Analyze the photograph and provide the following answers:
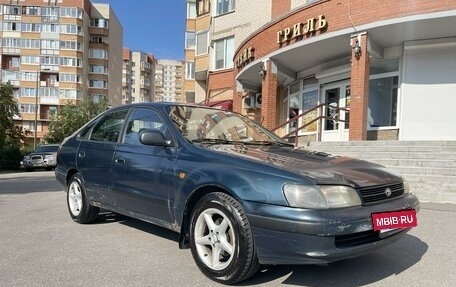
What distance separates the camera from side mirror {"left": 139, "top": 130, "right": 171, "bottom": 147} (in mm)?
4391

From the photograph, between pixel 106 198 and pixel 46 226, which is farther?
pixel 46 226

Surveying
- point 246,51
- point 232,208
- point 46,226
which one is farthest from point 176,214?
point 246,51

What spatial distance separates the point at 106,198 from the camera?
534 centimetres

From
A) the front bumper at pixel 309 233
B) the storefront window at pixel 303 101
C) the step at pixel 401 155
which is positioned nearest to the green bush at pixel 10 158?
the storefront window at pixel 303 101

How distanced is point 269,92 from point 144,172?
39.8ft

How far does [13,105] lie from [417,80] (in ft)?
108

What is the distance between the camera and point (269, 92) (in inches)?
642

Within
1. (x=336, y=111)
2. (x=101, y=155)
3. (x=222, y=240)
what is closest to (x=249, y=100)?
(x=336, y=111)

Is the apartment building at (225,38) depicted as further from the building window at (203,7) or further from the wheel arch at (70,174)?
the wheel arch at (70,174)

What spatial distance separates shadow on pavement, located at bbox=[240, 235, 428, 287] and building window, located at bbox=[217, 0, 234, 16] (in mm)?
22493

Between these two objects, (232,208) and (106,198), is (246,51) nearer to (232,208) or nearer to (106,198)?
(106,198)

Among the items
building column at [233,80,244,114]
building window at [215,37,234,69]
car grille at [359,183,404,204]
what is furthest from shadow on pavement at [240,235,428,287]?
building window at [215,37,234,69]

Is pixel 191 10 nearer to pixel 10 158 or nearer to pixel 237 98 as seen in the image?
pixel 10 158

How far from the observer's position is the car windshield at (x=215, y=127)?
461 cm
